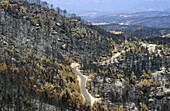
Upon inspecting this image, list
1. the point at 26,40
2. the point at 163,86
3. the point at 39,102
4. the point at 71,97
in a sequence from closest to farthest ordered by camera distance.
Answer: the point at 39,102 → the point at 71,97 → the point at 163,86 → the point at 26,40

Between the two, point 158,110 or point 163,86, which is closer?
point 158,110

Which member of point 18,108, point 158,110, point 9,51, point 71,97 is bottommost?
point 158,110

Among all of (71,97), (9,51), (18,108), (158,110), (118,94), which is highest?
(9,51)

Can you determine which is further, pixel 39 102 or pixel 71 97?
pixel 71 97

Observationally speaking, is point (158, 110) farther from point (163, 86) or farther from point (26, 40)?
point (26, 40)

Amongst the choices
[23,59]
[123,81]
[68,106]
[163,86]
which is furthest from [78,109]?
[163,86]

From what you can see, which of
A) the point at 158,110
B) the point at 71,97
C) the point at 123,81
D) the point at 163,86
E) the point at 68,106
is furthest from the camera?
the point at 123,81

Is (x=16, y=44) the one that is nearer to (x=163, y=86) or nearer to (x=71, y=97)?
(x=71, y=97)

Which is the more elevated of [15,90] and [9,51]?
[9,51]

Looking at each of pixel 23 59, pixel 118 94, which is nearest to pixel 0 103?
pixel 23 59
